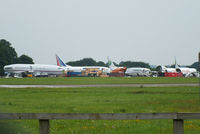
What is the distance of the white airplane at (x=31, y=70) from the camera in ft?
298

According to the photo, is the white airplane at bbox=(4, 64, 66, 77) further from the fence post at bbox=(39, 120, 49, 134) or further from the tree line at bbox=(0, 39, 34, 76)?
the fence post at bbox=(39, 120, 49, 134)

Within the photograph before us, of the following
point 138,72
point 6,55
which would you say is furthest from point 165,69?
point 6,55

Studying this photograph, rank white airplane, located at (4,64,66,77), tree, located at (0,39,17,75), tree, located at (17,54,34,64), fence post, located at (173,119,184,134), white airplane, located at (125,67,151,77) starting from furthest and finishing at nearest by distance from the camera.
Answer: tree, located at (17,54,34,64)
tree, located at (0,39,17,75)
white airplane, located at (125,67,151,77)
white airplane, located at (4,64,66,77)
fence post, located at (173,119,184,134)

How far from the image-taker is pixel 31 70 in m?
94.7

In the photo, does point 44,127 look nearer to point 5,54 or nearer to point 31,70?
point 31,70

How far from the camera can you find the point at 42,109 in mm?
14102

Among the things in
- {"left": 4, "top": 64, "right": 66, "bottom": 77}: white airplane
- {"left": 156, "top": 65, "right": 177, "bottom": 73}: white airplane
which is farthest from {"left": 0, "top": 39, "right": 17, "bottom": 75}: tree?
{"left": 156, "top": 65, "right": 177, "bottom": 73}: white airplane

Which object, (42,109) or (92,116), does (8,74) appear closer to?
(42,109)

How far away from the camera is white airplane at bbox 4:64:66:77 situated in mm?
90688

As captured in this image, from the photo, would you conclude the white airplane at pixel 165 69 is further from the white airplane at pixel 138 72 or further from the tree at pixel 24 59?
the tree at pixel 24 59

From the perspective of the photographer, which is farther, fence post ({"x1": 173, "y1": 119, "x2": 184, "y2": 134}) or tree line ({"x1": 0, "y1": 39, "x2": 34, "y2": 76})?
tree line ({"x1": 0, "y1": 39, "x2": 34, "y2": 76})

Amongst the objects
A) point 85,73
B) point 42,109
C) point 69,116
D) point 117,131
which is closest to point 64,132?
point 117,131

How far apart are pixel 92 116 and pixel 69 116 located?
0.38 meters

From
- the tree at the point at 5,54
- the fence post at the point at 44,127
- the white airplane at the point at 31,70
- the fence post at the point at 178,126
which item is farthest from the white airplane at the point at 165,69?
the fence post at the point at 44,127
